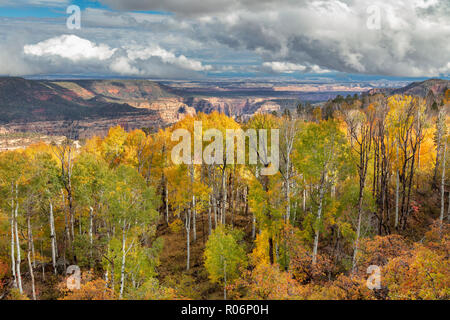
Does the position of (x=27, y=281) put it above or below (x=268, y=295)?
below

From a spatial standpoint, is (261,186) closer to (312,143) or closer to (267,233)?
(267,233)

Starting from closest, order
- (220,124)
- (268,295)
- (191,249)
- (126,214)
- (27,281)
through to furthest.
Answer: (268,295), (126,214), (27,281), (220,124), (191,249)

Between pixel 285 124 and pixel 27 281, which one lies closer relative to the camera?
pixel 285 124

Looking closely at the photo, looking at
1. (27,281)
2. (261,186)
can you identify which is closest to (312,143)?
(261,186)

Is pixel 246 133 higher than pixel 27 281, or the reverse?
pixel 246 133
